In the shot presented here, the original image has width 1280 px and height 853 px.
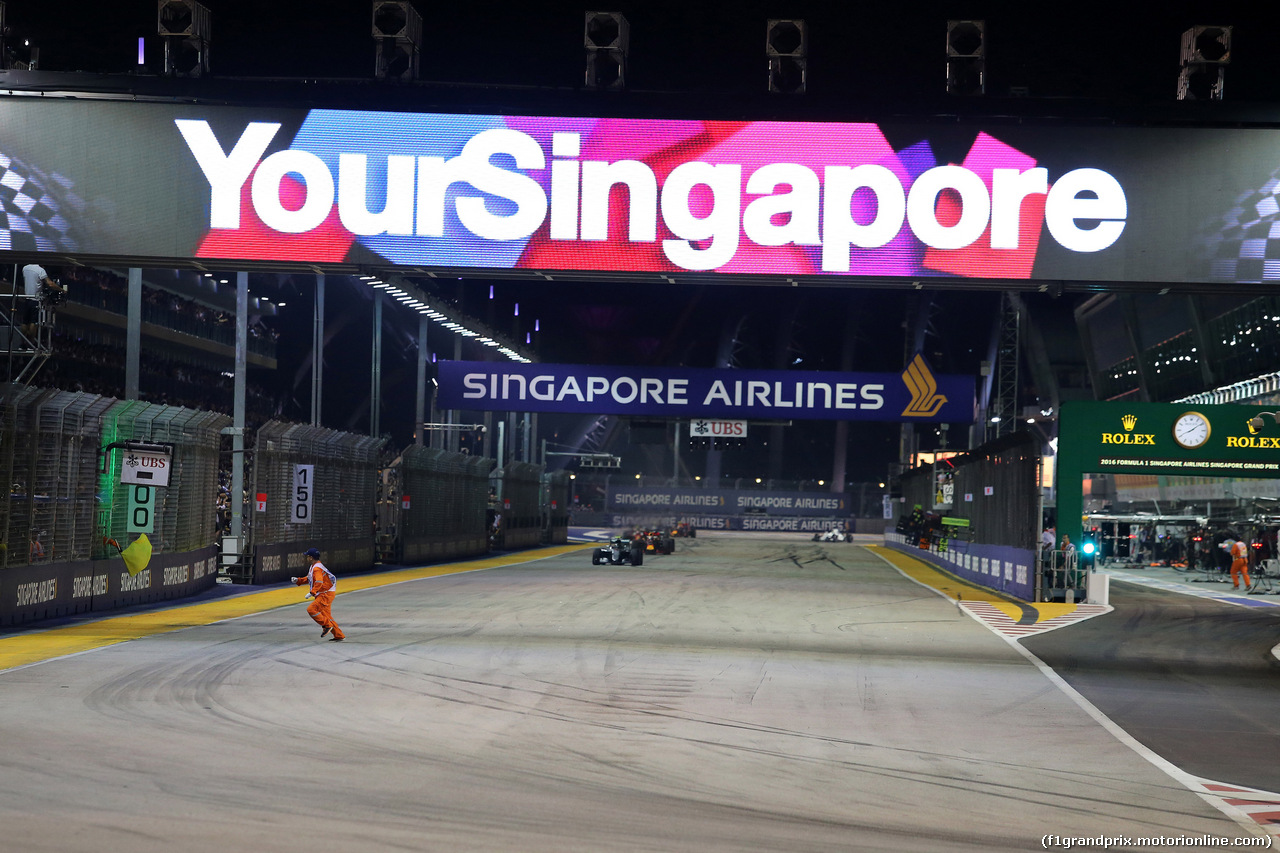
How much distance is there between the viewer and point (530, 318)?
72.7 meters

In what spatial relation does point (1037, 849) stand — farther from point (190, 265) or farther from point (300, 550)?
point (300, 550)

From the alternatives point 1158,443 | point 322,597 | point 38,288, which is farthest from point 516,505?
point 322,597

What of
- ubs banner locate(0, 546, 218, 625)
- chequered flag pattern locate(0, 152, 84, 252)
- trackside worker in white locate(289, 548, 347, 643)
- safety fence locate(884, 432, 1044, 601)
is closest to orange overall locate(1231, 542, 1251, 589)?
safety fence locate(884, 432, 1044, 601)

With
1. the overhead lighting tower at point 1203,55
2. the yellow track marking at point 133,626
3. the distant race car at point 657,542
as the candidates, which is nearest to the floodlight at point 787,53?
the overhead lighting tower at point 1203,55

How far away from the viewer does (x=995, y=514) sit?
35.8 meters

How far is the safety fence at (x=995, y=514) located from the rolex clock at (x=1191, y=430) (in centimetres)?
325

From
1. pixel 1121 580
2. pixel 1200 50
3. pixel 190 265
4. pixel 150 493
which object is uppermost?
pixel 1200 50

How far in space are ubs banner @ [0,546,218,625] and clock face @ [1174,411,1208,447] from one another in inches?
887

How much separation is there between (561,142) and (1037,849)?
418 inches

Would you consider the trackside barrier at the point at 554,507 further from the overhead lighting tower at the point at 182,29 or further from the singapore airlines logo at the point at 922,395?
the overhead lighting tower at the point at 182,29

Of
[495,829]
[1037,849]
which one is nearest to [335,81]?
[495,829]

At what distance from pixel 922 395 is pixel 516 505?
2857cm

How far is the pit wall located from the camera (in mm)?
29547
